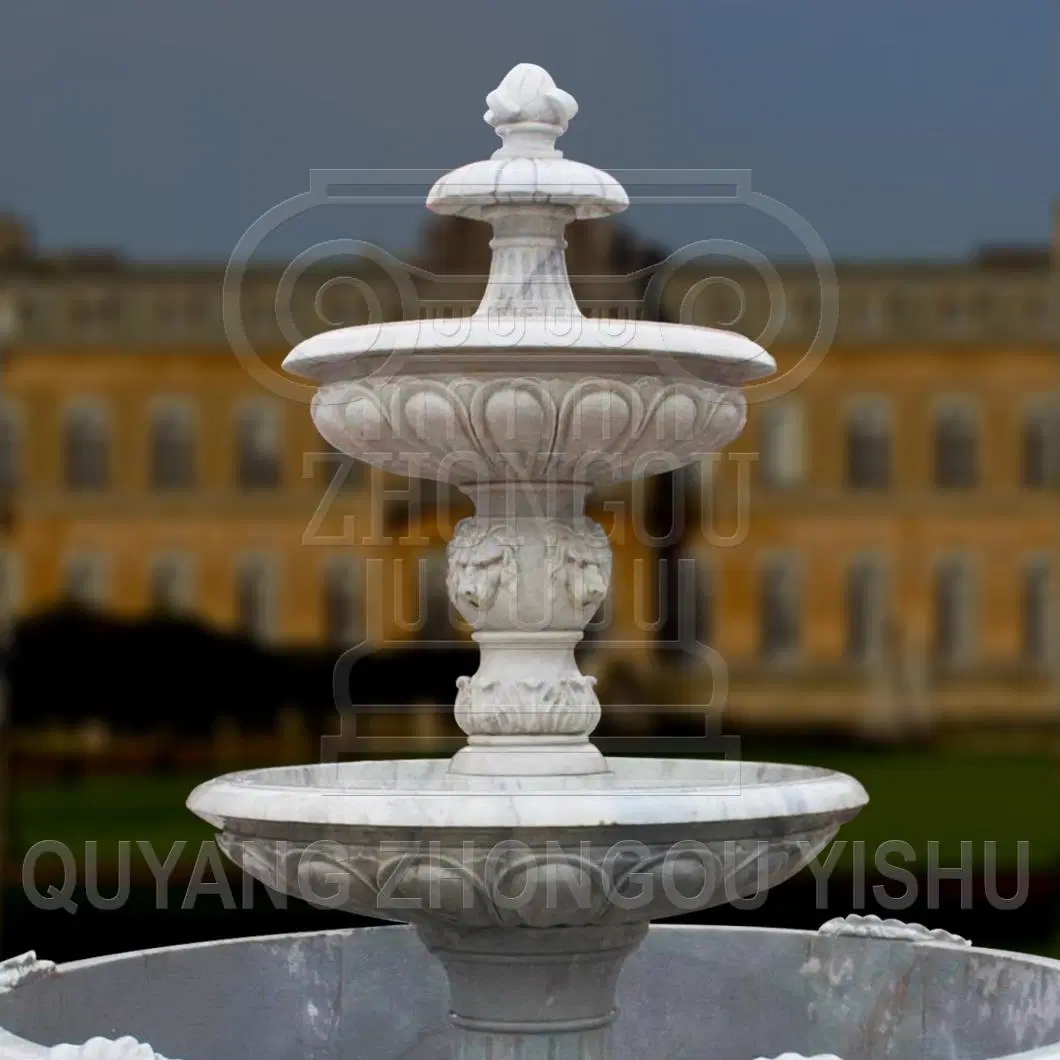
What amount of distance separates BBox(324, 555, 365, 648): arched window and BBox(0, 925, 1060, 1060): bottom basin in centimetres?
1621

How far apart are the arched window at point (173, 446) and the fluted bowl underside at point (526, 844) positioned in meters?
18.9

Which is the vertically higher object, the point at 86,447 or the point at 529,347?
the point at 86,447

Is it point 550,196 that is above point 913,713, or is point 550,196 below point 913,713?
above

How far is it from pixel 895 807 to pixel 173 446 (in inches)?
382

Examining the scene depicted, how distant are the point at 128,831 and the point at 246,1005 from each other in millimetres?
11094

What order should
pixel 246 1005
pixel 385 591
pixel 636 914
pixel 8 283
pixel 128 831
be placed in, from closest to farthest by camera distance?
pixel 636 914 → pixel 246 1005 → pixel 128 831 → pixel 385 591 → pixel 8 283

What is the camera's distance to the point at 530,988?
359 centimetres

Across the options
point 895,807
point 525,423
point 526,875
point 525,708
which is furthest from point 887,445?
point 526,875

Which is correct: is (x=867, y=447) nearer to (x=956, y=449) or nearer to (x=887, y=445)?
(x=887, y=445)

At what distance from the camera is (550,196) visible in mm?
3676

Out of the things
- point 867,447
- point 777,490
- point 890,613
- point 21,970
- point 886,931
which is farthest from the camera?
point 867,447

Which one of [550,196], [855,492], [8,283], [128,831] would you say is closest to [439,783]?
[550,196]

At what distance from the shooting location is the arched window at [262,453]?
21.5 meters

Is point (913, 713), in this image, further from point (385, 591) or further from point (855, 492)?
point (385, 591)
